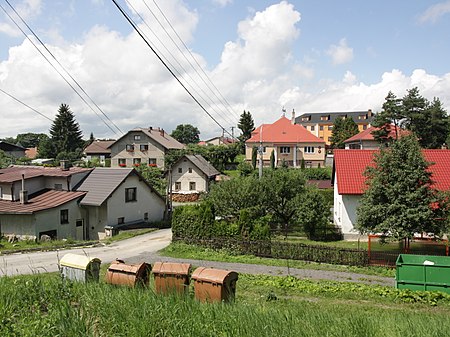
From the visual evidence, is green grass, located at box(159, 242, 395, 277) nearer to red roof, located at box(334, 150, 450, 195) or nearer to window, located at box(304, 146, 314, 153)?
red roof, located at box(334, 150, 450, 195)

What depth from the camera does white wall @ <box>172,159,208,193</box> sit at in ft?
164

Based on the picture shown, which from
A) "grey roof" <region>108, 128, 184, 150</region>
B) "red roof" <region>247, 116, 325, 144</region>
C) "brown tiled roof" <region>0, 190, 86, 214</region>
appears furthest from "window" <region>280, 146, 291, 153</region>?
"brown tiled roof" <region>0, 190, 86, 214</region>

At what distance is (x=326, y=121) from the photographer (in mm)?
117625

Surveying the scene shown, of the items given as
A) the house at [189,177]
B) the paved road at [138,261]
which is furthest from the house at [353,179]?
the house at [189,177]

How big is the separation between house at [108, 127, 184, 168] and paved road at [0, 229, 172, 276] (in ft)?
115

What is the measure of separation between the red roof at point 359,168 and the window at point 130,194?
16.4 metres

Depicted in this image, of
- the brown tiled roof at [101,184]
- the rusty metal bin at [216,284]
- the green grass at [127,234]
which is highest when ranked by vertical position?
the brown tiled roof at [101,184]

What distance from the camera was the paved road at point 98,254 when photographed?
1863 cm

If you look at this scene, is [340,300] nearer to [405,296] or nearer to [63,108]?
[405,296]

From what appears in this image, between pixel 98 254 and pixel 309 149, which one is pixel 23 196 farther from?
pixel 309 149

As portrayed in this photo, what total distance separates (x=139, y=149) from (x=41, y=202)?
35521mm

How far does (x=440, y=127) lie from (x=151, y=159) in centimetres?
4179

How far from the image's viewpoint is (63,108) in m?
86.4

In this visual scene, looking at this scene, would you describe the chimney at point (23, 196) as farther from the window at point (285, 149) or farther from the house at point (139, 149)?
the window at point (285, 149)
